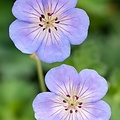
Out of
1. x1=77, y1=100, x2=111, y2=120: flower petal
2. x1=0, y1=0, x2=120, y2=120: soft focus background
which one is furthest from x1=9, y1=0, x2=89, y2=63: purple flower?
x1=0, y1=0, x2=120, y2=120: soft focus background

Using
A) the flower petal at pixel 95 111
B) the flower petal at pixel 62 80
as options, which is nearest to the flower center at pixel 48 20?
the flower petal at pixel 62 80

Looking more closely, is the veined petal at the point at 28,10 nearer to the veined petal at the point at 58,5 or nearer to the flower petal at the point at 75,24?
the veined petal at the point at 58,5

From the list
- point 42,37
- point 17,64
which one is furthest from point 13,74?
point 42,37

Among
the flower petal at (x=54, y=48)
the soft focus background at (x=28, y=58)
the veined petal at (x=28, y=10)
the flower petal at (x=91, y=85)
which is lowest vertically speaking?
the soft focus background at (x=28, y=58)

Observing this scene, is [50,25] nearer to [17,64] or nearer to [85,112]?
[85,112]

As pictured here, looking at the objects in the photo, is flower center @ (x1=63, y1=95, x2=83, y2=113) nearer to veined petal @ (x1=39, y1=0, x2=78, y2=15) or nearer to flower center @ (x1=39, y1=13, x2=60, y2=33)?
flower center @ (x1=39, y1=13, x2=60, y2=33)

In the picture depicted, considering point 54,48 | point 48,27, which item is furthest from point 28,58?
point 54,48

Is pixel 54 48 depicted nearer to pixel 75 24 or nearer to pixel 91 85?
pixel 75 24
